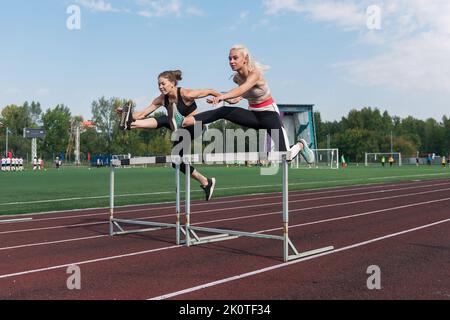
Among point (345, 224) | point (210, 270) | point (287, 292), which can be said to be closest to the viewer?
point (287, 292)

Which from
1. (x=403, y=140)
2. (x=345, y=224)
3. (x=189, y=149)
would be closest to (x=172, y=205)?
(x=345, y=224)

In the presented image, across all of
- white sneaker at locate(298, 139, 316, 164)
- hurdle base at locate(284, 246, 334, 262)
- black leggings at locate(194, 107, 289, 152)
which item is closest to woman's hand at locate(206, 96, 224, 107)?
black leggings at locate(194, 107, 289, 152)

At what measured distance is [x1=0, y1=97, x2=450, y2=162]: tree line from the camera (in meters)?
79.1

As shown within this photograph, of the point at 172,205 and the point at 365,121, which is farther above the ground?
the point at 365,121

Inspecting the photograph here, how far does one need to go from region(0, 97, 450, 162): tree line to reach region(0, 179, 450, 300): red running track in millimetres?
56053

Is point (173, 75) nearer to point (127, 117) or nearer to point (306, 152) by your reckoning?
point (127, 117)

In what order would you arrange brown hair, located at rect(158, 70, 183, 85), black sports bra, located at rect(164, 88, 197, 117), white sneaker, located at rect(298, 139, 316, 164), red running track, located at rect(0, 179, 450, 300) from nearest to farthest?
red running track, located at rect(0, 179, 450, 300)
black sports bra, located at rect(164, 88, 197, 117)
brown hair, located at rect(158, 70, 183, 85)
white sneaker, located at rect(298, 139, 316, 164)

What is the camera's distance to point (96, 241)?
24.5 feet

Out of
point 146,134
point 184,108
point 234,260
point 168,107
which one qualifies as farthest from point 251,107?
point 146,134

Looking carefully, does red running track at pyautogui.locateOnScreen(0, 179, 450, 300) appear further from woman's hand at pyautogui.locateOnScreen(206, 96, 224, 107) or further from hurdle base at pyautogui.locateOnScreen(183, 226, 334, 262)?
woman's hand at pyautogui.locateOnScreen(206, 96, 224, 107)

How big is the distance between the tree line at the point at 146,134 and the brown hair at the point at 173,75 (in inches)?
2294

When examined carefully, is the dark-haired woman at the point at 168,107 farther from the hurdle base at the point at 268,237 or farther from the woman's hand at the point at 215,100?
the hurdle base at the point at 268,237
